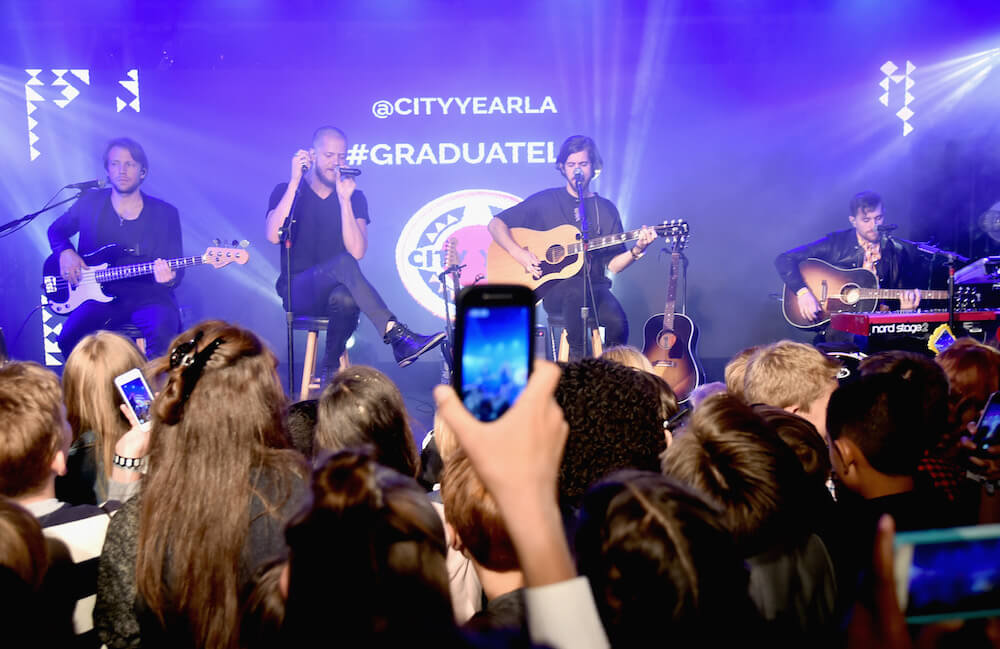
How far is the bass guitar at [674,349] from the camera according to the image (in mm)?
6637

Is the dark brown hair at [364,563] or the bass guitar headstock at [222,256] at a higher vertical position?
the bass guitar headstock at [222,256]

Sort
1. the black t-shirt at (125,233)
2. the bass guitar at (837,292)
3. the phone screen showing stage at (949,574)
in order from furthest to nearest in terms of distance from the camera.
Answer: the black t-shirt at (125,233), the bass guitar at (837,292), the phone screen showing stage at (949,574)

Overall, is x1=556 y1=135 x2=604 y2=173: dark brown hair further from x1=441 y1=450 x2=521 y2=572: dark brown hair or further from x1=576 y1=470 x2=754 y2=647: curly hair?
x1=576 y1=470 x2=754 y2=647: curly hair

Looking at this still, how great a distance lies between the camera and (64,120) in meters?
7.77

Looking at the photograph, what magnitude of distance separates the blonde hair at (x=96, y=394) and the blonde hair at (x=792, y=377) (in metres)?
2.43

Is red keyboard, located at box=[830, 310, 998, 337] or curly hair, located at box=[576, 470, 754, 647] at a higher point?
red keyboard, located at box=[830, 310, 998, 337]

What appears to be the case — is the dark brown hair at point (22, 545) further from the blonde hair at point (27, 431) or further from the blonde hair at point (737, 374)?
the blonde hair at point (737, 374)

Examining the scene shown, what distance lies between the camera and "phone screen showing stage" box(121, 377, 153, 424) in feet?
7.47

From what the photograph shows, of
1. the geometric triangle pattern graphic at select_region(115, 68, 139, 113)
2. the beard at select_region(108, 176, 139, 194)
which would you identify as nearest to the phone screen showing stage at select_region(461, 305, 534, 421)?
the beard at select_region(108, 176, 139, 194)

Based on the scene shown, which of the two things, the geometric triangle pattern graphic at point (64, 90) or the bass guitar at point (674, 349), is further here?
the geometric triangle pattern graphic at point (64, 90)

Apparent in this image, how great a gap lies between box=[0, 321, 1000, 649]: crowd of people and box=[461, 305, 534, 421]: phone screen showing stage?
72 mm

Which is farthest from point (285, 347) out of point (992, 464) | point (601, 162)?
point (992, 464)

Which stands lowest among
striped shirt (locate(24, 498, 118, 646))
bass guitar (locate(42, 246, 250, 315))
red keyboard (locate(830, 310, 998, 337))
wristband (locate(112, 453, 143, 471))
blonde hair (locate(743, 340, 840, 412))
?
striped shirt (locate(24, 498, 118, 646))

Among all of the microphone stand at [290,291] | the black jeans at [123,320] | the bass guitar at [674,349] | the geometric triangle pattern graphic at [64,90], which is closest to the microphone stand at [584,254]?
the bass guitar at [674,349]
